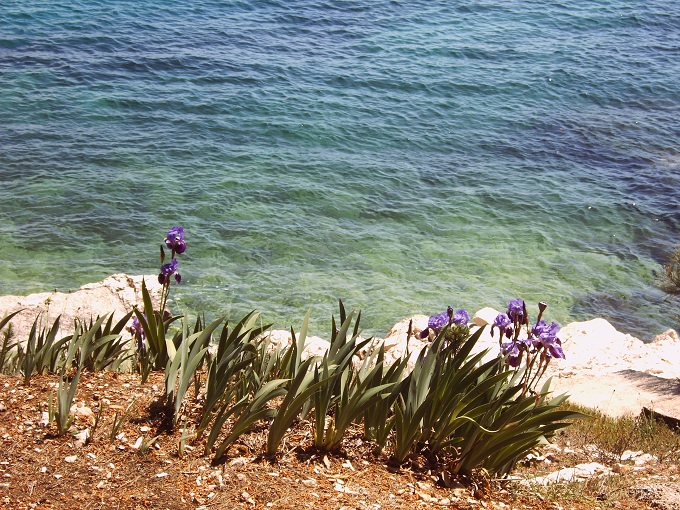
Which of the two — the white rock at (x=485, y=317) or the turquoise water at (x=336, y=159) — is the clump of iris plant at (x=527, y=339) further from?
the turquoise water at (x=336, y=159)

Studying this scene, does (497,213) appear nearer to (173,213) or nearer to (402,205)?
(402,205)

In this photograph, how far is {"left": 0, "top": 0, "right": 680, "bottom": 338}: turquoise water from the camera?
11.4 m

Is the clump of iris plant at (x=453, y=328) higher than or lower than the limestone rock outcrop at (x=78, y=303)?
higher

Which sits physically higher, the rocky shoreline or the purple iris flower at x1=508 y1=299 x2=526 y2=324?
the purple iris flower at x1=508 y1=299 x2=526 y2=324

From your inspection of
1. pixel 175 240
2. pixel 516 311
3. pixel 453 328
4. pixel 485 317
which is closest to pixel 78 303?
pixel 175 240

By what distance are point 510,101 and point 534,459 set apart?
1581 centimetres

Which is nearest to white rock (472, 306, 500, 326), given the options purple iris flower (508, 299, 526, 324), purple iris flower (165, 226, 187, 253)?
purple iris flower (508, 299, 526, 324)

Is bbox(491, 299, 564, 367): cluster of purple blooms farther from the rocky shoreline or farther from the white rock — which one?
the white rock

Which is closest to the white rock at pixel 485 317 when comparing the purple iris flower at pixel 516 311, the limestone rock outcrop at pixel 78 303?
the limestone rock outcrop at pixel 78 303

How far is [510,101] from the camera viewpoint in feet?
64.2

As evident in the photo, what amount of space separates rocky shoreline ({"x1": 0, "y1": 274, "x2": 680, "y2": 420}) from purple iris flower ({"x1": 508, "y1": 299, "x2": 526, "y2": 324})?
2.72 meters

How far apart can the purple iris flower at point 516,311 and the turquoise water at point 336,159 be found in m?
5.49

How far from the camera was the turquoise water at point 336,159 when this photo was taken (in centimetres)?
1135

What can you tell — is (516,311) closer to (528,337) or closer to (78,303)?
(528,337)
